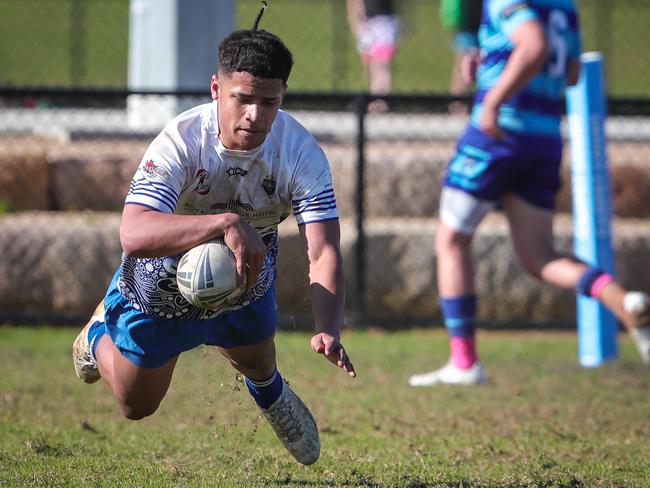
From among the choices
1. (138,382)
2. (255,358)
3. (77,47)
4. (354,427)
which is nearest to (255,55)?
(255,358)

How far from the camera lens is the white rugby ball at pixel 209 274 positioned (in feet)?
11.7

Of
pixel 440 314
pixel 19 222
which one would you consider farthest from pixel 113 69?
pixel 440 314

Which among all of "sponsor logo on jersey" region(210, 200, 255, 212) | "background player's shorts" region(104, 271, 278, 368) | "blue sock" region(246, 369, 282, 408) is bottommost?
"blue sock" region(246, 369, 282, 408)

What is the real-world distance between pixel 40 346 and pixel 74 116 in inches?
175

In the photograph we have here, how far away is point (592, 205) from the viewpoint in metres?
7.20

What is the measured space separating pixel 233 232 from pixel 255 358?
0.98m

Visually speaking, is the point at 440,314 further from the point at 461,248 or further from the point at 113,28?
the point at 113,28

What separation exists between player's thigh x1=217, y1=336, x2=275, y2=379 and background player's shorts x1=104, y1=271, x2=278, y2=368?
3cm

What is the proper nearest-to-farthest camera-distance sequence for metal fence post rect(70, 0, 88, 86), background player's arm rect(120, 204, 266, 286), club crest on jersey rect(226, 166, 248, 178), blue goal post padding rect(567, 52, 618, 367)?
background player's arm rect(120, 204, 266, 286) → club crest on jersey rect(226, 166, 248, 178) → blue goal post padding rect(567, 52, 618, 367) → metal fence post rect(70, 0, 88, 86)

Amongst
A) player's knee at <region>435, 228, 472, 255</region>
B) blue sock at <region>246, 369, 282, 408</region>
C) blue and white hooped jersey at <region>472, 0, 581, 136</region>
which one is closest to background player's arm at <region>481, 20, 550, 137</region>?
blue and white hooped jersey at <region>472, 0, 581, 136</region>

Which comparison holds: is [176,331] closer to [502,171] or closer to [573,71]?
[502,171]

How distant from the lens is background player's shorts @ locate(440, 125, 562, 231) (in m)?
6.12

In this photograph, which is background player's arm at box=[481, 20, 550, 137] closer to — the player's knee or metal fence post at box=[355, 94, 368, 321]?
the player's knee

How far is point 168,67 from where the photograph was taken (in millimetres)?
9852
